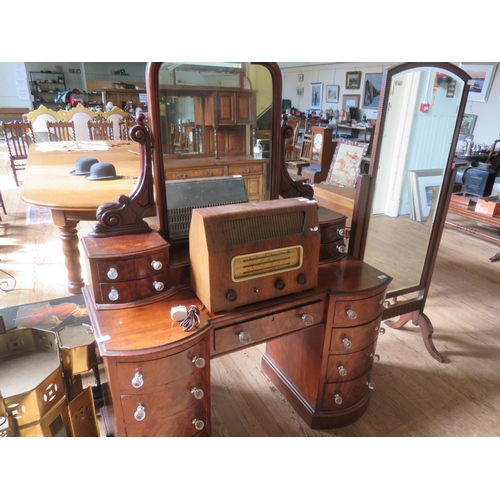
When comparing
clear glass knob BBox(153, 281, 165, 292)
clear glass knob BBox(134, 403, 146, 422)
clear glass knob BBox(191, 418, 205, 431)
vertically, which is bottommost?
clear glass knob BBox(191, 418, 205, 431)

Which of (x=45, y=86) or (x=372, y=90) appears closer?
(x=372, y=90)

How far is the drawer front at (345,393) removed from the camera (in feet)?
5.57

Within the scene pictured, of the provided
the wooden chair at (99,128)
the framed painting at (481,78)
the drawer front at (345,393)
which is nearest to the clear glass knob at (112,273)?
the drawer front at (345,393)

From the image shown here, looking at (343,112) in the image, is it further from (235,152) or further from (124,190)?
(235,152)

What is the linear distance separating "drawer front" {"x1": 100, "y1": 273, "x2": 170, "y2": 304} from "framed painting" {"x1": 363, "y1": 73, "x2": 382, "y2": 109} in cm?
795

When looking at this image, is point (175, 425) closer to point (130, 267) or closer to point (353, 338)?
point (130, 267)

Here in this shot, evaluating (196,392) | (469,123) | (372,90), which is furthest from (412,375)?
(372,90)

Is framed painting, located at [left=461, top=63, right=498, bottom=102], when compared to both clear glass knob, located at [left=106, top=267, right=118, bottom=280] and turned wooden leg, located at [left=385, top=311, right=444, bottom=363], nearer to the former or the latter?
turned wooden leg, located at [left=385, top=311, right=444, bottom=363]

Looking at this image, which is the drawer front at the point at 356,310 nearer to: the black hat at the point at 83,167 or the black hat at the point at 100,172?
the black hat at the point at 100,172

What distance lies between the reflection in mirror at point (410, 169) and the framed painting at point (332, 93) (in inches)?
306

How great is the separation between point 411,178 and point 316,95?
853 centimetres

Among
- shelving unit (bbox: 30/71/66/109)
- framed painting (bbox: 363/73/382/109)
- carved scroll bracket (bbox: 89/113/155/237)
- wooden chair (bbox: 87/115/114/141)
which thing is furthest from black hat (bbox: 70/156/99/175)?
shelving unit (bbox: 30/71/66/109)

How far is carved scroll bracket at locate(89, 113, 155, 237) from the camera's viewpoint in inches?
56.4

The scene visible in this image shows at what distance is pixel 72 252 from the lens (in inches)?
106
